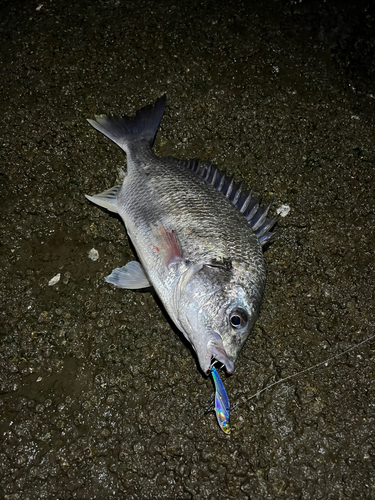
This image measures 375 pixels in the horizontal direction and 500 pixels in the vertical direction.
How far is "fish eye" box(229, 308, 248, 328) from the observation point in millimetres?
2221

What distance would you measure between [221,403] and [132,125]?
216 centimetres

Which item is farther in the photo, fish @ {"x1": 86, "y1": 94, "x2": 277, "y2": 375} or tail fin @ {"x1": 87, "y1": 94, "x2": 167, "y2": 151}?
tail fin @ {"x1": 87, "y1": 94, "x2": 167, "y2": 151}

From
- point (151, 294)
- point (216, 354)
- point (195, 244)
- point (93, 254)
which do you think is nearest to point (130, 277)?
point (151, 294)

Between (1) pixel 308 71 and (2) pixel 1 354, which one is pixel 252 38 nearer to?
(1) pixel 308 71

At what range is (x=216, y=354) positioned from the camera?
7.07 ft

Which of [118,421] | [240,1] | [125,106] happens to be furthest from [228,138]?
[118,421]

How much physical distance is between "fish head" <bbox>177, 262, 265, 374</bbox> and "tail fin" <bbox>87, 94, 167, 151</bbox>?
1292 millimetres

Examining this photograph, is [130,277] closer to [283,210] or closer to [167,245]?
[167,245]

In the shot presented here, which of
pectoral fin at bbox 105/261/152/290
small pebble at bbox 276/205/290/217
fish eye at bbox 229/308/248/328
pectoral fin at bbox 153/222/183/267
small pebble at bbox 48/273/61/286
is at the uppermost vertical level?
small pebble at bbox 276/205/290/217

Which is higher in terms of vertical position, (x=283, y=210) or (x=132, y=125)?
(x=132, y=125)

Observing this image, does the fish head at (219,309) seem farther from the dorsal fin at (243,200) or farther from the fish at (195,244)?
the dorsal fin at (243,200)

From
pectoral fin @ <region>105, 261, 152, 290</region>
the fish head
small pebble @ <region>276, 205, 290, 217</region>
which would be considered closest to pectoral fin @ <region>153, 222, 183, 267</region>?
the fish head

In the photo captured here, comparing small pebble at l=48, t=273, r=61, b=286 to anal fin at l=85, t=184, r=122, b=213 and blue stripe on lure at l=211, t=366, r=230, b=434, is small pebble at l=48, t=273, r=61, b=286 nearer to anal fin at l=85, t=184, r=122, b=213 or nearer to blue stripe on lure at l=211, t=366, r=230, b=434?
anal fin at l=85, t=184, r=122, b=213

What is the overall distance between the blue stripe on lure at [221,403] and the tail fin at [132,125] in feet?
5.92
